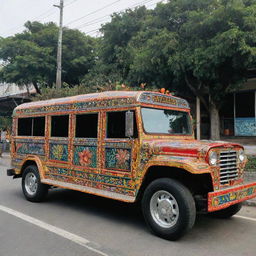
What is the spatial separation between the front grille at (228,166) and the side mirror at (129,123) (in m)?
1.50

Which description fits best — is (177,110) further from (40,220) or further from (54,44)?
(54,44)

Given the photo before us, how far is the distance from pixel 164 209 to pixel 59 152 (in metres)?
2.97

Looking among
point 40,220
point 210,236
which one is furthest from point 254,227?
point 40,220

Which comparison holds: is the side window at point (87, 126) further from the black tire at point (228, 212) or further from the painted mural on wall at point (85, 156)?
the black tire at point (228, 212)

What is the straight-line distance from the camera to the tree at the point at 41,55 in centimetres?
2044

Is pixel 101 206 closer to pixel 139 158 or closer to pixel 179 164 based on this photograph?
pixel 139 158

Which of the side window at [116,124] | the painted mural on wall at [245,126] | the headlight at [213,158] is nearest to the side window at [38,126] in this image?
the side window at [116,124]

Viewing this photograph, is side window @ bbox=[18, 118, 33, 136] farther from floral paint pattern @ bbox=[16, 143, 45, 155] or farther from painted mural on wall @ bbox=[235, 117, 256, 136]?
painted mural on wall @ bbox=[235, 117, 256, 136]

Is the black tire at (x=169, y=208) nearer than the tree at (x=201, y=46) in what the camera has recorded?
Yes

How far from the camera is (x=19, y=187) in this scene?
893 cm

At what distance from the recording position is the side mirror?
185 inches

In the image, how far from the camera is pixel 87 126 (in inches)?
234

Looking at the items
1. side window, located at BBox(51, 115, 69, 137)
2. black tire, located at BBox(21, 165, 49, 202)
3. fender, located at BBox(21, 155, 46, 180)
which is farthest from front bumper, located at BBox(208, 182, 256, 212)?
black tire, located at BBox(21, 165, 49, 202)

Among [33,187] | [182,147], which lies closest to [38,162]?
[33,187]
